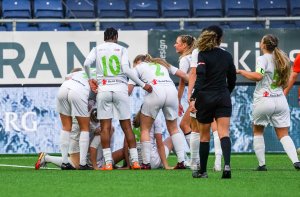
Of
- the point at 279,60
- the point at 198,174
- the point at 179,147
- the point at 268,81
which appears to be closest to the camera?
the point at 198,174

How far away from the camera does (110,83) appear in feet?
49.7

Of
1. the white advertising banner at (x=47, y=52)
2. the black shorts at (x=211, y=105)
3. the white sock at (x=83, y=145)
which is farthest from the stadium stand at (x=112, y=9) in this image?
the black shorts at (x=211, y=105)

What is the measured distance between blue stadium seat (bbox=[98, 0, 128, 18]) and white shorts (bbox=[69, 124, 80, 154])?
265 inches

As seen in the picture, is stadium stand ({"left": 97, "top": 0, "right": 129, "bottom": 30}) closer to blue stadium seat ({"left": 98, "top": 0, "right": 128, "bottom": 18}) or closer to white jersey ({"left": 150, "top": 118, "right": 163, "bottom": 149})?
blue stadium seat ({"left": 98, "top": 0, "right": 128, "bottom": 18})

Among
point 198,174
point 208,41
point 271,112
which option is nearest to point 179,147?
point 271,112

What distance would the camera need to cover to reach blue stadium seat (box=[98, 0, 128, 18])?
22.3 metres

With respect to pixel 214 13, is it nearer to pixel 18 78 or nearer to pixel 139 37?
pixel 139 37

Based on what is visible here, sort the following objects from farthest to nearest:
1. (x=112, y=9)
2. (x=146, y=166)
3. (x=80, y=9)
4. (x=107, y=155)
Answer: (x=112, y=9), (x=80, y=9), (x=146, y=166), (x=107, y=155)

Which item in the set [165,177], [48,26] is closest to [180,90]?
[165,177]

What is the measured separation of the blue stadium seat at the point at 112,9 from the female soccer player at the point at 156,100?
658cm

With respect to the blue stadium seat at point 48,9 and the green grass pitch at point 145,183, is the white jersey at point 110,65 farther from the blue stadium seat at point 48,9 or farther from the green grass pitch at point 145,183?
the blue stadium seat at point 48,9

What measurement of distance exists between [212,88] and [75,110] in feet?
12.3

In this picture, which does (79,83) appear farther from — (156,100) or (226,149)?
(226,149)

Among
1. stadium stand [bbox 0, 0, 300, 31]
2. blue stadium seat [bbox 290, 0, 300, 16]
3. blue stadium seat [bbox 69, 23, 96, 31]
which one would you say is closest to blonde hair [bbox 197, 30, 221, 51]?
blue stadium seat [bbox 69, 23, 96, 31]
